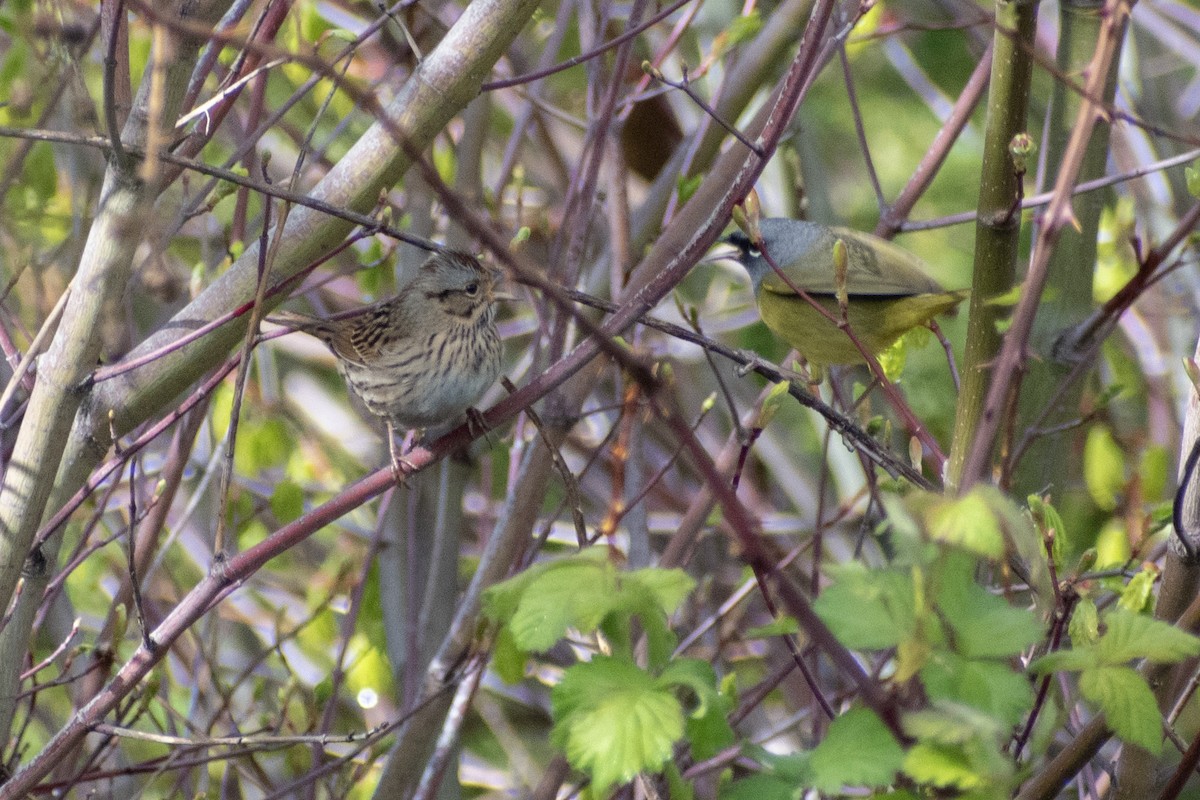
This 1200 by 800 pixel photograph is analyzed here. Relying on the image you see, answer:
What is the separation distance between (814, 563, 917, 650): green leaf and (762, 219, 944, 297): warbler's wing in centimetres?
219

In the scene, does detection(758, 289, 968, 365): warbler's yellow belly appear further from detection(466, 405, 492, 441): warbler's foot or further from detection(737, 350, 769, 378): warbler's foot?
detection(737, 350, 769, 378): warbler's foot

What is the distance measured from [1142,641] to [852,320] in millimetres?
2469

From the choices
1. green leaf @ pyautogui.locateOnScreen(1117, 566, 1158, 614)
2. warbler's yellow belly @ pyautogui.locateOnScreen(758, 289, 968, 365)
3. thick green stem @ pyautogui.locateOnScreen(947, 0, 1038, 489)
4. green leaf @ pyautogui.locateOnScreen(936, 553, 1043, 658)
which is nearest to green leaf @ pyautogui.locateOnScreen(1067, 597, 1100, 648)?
green leaf @ pyautogui.locateOnScreen(1117, 566, 1158, 614)

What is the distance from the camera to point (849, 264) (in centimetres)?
376

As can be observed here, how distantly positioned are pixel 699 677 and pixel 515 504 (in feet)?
5.59

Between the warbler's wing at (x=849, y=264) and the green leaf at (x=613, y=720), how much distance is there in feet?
6.99

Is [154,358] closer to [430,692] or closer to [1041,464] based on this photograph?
[430,692]

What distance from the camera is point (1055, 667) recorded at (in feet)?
4.48

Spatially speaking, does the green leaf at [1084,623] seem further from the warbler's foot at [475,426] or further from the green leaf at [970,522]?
the warbler's foot at [475,426]

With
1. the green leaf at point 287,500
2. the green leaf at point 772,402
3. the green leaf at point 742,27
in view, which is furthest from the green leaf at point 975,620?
the green leaf at point 287,500

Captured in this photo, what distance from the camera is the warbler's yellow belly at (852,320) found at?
3523 millimetres

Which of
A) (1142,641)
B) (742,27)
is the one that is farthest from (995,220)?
(742,27)

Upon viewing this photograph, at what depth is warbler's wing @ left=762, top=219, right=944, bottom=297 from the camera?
3607 millimetres

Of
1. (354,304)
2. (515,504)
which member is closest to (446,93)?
(515,504)
